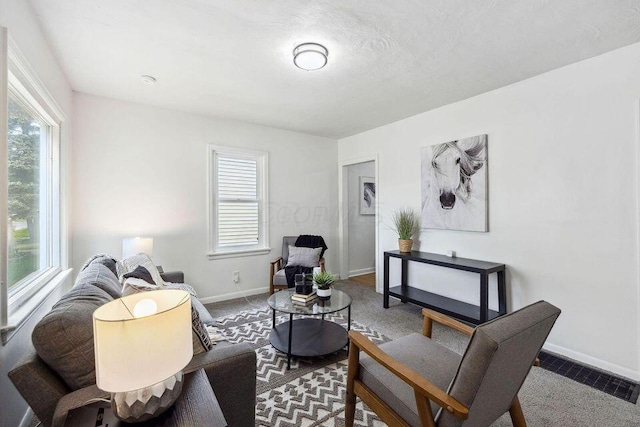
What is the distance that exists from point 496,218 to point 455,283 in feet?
2.89

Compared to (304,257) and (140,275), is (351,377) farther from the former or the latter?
(304,257)

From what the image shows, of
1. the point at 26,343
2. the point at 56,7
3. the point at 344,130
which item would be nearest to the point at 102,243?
the point at 26,343

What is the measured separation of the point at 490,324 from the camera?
113 cm

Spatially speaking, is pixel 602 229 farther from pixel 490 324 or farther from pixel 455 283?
pixel 490 324

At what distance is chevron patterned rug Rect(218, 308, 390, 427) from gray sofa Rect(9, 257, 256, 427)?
463 millimetres

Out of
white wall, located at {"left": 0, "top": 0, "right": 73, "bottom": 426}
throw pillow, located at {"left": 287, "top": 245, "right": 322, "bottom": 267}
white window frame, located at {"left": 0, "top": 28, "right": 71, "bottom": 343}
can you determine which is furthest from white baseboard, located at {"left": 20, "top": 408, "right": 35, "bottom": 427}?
throw pillow, located at {"left": 287, "top": 245, "right": 322, "bottom": 267}

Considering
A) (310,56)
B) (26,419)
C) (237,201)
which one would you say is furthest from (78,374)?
(237,201)

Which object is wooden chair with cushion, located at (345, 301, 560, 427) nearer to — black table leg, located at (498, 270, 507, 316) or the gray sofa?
the gray sofa

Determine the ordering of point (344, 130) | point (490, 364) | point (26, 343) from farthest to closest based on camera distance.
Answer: point (344, 130) < point (26, 343) < point (490, 364)

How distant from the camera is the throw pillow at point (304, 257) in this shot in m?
3.86

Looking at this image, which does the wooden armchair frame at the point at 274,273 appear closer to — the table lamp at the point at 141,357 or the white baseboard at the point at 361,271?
the white baseboard at the point at 361,271

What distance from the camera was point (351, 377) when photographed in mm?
1579

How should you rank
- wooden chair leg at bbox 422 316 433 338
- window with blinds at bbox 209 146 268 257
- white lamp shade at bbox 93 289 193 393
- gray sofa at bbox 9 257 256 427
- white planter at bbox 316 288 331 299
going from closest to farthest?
1. white lamp shade at bbox 93 289 193 393
2. gray sofa at bbox 9 257 256 427
3. wooden chair leg at bbox 422 316 433 338
4. white planter at bbox 316 288 331 299
5. window with blinds at bbox 209 146 268 257

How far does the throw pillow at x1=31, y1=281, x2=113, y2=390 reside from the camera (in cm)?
108
